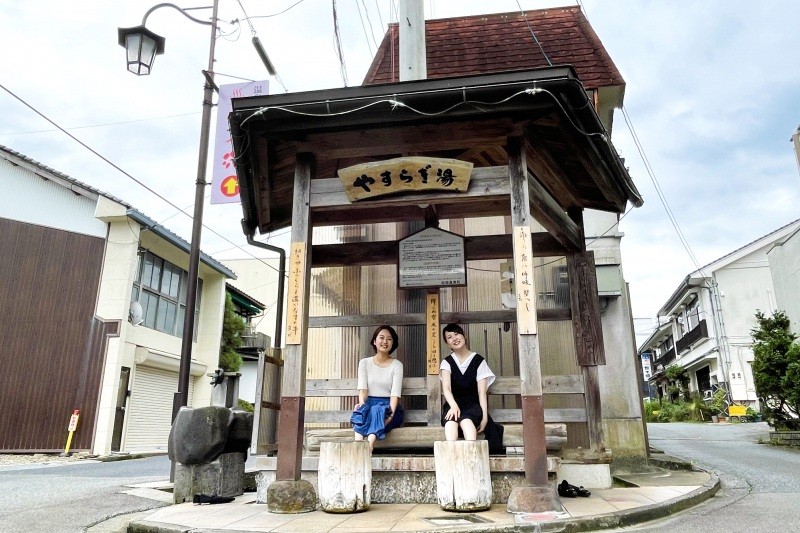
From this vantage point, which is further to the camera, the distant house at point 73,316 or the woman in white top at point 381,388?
the distant house at point 73,316

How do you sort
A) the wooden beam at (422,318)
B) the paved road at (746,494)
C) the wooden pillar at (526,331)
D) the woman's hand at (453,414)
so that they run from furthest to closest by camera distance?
the wooden beam at (422,318) → the woman's hand at (453,414) → the wooden pillar at (526,331) → the paved road at (746,494)

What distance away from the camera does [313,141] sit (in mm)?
6047

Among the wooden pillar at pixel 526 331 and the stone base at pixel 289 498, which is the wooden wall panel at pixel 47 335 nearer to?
the stone base at pixel 289 498

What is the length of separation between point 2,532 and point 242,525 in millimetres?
2166

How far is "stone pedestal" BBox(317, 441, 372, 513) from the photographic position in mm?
5000

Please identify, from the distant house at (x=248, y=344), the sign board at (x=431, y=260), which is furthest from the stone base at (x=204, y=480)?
the distant house at (x=248, y=344)

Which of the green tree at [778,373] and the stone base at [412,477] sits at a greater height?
the green tree at [778,373]

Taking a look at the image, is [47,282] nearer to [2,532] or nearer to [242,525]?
[2,532]

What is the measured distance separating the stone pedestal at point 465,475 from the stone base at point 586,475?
2.12m

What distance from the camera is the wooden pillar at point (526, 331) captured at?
4949 millimetres

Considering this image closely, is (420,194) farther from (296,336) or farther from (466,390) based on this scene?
(466,390)

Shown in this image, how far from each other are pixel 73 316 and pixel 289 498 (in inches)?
515

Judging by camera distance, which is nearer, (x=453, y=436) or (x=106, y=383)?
(x=453, y=436)

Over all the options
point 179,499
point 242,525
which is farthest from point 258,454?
point 242,525
